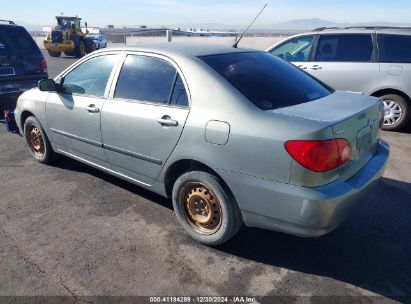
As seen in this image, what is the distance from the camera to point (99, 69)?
3.91m

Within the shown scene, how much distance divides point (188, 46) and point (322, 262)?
2.30 m

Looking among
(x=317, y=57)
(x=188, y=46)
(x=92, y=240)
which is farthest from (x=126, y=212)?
(x=317, y=57)

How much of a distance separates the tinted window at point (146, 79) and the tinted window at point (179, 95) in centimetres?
6

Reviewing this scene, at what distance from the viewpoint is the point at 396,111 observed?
6297 millimetres

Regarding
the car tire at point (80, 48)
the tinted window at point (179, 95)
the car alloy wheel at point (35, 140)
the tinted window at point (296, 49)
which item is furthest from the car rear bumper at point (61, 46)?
the tinted window at point (179, 95)

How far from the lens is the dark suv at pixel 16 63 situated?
6.79 metres

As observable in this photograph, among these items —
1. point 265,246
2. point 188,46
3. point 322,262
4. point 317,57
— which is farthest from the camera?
point 317,57

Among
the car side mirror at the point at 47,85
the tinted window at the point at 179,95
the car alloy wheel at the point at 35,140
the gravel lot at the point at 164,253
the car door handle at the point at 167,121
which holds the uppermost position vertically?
the tinted window at the point at 179,95

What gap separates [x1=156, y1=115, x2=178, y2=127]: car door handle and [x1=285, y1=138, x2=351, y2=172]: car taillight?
3.30ft

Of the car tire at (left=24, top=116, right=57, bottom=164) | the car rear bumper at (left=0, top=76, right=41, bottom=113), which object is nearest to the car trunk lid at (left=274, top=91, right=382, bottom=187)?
the car tire at (left=24, top=116, right=57, bottom=164)

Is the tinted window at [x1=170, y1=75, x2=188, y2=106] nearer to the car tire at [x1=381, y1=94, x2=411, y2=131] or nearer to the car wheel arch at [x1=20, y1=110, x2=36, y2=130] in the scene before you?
the car wheel arch at [x1=20, y1=110, x2=36, y2=130]

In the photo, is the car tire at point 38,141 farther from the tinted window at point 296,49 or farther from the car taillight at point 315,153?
the tinted window at point 296,49

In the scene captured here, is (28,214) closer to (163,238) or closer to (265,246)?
(163,238)

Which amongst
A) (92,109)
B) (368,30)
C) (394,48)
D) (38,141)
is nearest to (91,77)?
(92,109)
